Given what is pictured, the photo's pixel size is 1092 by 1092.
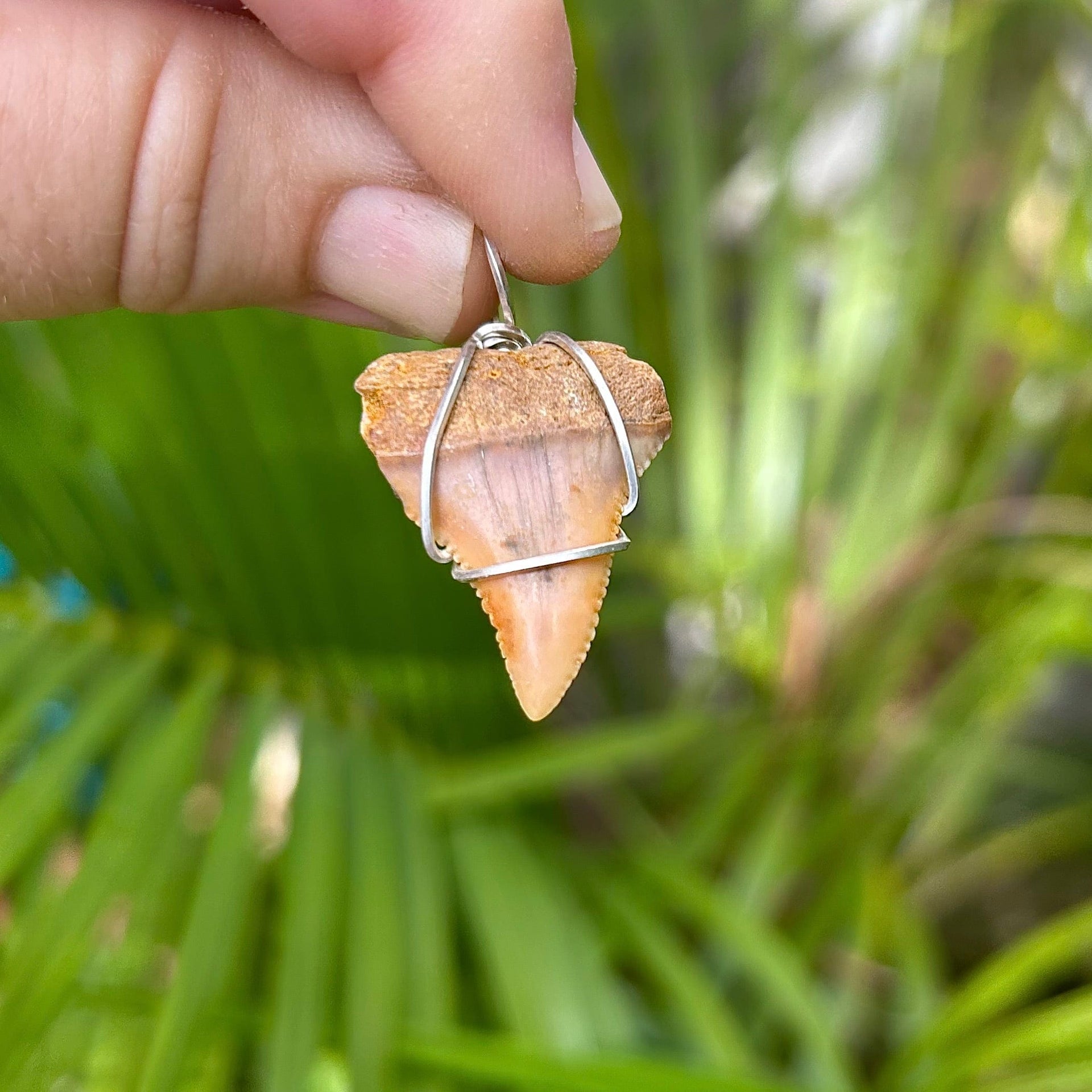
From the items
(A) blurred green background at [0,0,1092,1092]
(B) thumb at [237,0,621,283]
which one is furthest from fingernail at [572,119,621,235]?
(A) blurred green background at [0,0,1092,1092]

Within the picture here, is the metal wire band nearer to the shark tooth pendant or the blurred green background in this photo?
the shark tooth pendant

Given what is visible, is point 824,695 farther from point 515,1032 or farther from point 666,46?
point 666,46

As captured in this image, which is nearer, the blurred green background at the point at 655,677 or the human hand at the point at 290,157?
the human hand at the point at 290,157

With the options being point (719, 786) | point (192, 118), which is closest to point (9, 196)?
point (192, 118)

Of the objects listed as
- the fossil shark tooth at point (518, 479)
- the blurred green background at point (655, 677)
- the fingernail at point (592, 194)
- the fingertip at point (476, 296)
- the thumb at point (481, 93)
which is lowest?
the blurred green background at point (655, 677)

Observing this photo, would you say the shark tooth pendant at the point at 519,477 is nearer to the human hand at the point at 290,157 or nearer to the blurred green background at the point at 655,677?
the human hand at the point at 290,157

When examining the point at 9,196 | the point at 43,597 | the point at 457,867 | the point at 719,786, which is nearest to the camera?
the point at 9,196

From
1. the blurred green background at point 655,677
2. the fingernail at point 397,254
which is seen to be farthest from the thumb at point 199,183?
the blurred green background at point 655,677
